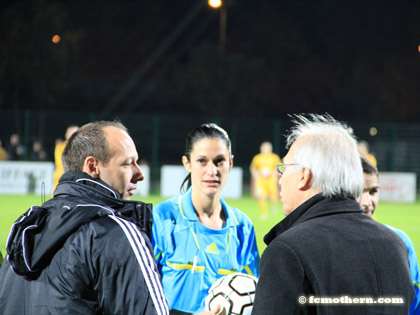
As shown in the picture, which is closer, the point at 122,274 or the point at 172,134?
the point at 122,274

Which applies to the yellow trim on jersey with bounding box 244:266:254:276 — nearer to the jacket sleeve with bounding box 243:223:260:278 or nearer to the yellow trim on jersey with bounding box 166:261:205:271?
the jacket sleeve with bounding box 243:223:260:278

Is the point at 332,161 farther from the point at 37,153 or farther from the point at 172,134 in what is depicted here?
the point at 172,134

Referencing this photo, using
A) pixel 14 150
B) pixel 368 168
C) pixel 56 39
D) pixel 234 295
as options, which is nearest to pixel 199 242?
pixel 234 295

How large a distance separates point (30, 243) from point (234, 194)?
61.7 feet

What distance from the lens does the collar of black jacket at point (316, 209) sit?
2209 millimetres

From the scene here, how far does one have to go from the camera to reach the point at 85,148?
263cm

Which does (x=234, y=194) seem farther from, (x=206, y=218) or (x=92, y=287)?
(x=92, y=287)

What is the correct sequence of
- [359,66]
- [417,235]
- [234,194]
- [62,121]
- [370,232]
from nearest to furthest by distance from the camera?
[370,232], [417,235], [234,194], [62,121], [359,66]

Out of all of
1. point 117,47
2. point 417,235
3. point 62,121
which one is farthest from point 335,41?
point 417,235

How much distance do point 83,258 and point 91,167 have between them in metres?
0.47

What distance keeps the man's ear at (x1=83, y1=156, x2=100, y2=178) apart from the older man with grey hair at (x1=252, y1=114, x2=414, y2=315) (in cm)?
81

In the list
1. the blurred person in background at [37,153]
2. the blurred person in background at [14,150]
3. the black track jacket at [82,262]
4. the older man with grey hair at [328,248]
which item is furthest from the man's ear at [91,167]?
the blurred person in background at [37,153]

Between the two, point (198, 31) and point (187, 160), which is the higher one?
point (198, 31)

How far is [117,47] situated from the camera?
57.2m
